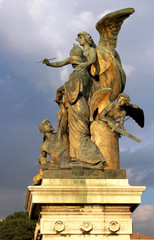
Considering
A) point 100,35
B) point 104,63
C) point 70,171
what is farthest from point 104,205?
point 100,35

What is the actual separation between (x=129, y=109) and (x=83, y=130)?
2.00m

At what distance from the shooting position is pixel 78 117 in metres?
12.1

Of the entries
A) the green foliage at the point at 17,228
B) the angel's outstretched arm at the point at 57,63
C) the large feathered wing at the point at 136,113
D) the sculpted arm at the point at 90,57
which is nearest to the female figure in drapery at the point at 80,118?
the sculpted arm at the point at 90,57

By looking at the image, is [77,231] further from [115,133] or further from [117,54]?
[117,54]

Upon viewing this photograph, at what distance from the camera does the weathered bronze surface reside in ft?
38.4

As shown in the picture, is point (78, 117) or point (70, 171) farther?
point (78, 117)

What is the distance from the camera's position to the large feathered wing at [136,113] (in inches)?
518

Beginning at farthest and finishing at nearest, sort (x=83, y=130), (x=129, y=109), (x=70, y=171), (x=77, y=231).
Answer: (x=129, y=109), (x=83, y=130), (x=70, y=171), (x=77, y=231)

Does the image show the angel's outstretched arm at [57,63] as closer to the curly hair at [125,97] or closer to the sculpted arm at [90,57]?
the sculpted arm at [90,57]

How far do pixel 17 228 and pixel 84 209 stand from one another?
1544 inches

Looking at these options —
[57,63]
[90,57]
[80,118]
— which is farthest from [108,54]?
[80,118]

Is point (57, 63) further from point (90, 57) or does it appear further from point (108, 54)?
point (108, 54)

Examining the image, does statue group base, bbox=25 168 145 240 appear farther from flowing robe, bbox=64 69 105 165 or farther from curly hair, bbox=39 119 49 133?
curly hair, bbox=39 119 49 133

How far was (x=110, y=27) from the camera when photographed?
1362 centimetres
